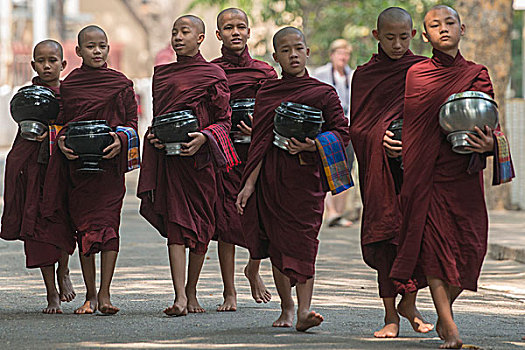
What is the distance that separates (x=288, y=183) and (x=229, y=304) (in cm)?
125

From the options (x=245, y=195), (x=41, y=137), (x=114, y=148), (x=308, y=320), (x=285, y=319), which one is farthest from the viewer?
(x=41, y=137)

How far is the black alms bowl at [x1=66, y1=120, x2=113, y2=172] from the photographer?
717cm

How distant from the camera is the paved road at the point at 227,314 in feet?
19.9

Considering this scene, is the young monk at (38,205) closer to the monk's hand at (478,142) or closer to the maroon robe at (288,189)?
the maroon robe at (288,189)

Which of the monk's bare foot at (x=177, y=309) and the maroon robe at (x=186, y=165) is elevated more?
the maroon robe at (x=186, y=165)

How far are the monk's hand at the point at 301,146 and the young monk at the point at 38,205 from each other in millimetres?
1752

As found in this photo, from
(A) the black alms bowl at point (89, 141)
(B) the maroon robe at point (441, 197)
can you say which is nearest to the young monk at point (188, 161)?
(A) the black alms bowl at point (89, 141)

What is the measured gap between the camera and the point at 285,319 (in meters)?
6.61

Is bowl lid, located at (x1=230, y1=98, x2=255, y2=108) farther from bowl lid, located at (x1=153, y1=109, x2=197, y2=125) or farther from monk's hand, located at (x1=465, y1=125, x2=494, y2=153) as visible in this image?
monk's hand, located at (x1=465, y1=125, x2=494, y2=153)

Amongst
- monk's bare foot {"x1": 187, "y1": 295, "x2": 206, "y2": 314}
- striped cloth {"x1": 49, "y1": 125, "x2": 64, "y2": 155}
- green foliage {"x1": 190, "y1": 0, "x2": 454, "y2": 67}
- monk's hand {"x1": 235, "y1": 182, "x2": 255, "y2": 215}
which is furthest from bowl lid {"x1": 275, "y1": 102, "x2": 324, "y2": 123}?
green foliage {"x1": 190, "y1": 0, "x2": 454, "y2": 67}

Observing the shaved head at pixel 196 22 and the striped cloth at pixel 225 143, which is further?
the shaved head at pixel 196 22

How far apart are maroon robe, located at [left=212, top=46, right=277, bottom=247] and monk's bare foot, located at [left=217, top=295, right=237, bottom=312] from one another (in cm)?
37

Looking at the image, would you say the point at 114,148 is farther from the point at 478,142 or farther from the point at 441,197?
the point at 478,142

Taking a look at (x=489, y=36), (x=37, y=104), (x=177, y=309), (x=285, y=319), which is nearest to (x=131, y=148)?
(x=37, y=104)
